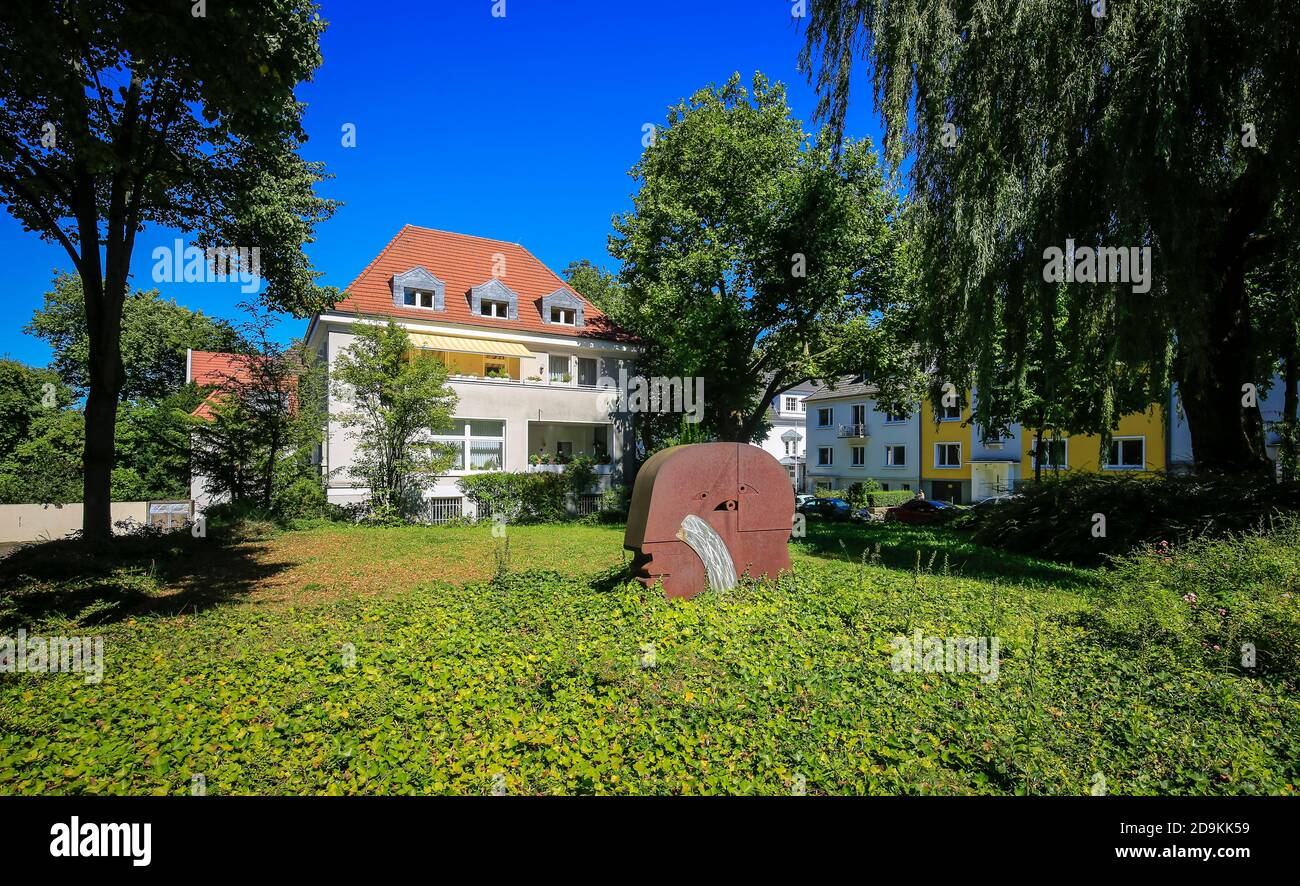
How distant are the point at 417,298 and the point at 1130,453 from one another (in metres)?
35.9

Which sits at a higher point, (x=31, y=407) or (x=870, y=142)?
(x=870, y=142)

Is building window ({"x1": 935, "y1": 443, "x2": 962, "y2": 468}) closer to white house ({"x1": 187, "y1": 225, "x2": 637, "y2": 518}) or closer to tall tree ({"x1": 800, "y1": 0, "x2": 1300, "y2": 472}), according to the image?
white house ({"x1": 187, "y1": 225, "x2": 637, "y2": 518})

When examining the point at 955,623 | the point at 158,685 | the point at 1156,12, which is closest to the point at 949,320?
the point at 1156,12

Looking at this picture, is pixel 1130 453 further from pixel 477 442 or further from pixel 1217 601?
pixel 477 442

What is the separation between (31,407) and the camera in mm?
Answer: 28938

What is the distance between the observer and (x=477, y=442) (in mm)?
24422

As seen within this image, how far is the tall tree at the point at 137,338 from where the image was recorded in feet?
130

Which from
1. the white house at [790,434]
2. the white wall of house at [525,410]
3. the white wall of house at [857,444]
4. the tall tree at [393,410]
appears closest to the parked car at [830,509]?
the white wall of house at [525,410]

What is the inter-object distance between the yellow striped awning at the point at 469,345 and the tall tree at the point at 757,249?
17.2 ft

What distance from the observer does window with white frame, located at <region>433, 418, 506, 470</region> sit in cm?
2391

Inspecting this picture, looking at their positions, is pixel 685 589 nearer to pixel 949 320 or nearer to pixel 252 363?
pixel 949 320
